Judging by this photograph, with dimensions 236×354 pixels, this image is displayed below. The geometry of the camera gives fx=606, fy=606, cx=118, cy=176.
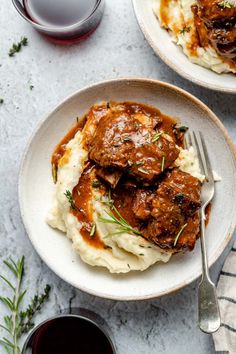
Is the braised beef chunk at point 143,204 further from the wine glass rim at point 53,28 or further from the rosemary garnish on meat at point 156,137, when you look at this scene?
the wine glass rim at point 53,28

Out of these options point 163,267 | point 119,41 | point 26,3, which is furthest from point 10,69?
point 163,267

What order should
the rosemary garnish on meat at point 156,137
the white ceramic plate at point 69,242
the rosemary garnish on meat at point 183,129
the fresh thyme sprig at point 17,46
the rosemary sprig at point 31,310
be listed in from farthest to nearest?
the fresh thyme sprig at point 17,46 < the rosemary sprig at point 31,310 < the rosemary garnish on meat at point 183,129 < the white ceramic plate at point 69,242 < the rosemary garnish on meat at point 156,137

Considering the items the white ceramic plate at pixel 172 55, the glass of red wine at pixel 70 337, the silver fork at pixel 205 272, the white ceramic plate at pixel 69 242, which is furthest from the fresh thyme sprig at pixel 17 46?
the glass of red wine at pixel 70 337

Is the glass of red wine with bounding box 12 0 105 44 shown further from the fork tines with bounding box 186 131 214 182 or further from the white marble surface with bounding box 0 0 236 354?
the fork tines with bounding box 186 131 214 182

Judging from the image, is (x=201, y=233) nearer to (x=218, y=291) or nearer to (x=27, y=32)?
(x=218, y=291)

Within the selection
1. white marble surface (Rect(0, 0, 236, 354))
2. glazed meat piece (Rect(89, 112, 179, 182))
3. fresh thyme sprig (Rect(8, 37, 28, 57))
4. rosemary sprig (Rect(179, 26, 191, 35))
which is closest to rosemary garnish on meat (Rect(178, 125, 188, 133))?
glazed meat piece (Rect(89, 112, 179, 182))

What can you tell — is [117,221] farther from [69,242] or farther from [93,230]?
[69,242]

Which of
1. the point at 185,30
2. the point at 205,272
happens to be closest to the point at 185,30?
the point at 185,30
